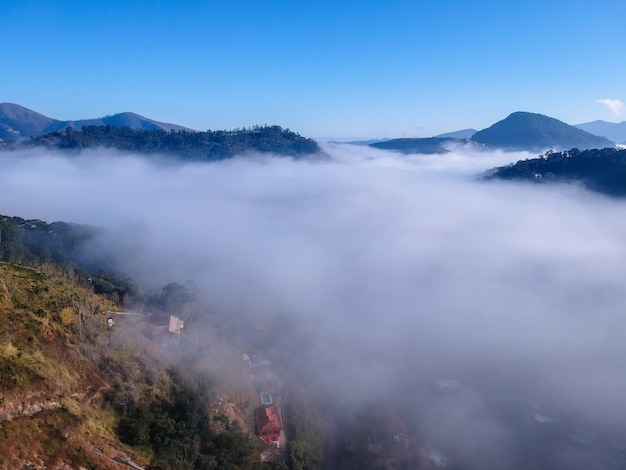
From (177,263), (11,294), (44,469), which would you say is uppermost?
(11,294)

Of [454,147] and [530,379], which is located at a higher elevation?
[454,147]

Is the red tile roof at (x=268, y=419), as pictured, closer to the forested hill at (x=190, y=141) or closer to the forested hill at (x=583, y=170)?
the forested hill at (x=583, y=170)

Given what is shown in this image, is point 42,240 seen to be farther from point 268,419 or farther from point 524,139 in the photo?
point 524,139

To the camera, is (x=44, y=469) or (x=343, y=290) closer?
(x=44, y=469)

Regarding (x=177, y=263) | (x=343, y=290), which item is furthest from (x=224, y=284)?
(x=343, y=290)

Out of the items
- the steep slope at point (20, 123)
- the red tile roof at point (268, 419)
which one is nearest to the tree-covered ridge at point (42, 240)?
the red tile roof at point (268, 419)

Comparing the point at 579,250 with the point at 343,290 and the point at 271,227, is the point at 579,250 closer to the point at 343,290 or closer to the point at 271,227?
the point at 343,290
